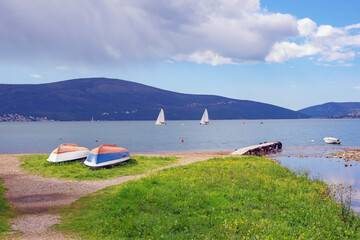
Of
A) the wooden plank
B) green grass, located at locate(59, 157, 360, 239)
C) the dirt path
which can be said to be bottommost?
the wooden plank

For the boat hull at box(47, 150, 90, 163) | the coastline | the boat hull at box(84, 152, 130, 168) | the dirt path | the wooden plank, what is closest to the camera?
the dirt path

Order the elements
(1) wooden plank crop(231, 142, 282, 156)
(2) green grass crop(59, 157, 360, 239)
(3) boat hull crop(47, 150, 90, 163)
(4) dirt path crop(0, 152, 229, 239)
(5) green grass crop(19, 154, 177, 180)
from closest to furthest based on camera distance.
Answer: (2) green grass crop(59, 157, 360, 239)
(4) dirt path crop(0, 152, 229, 239)
(5) green grass crop(19, 154, 177, 180)
(3) boat hull crop(47, 150, 90, 163)
(1) wooden plank crop(231, 142, 282, 156)

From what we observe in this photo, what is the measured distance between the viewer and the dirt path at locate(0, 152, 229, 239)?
11.9 m

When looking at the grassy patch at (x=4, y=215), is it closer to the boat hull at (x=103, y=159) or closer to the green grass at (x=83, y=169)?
the green grass at (x=83, y=169)

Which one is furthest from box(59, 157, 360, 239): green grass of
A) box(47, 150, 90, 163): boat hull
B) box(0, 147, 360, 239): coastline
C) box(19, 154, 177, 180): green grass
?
box(47, 150, 90, 163): boat hull

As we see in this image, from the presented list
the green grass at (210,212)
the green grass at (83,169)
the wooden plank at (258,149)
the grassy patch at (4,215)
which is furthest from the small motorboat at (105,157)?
the wooden plank at (258,149)

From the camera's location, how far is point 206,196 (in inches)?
602

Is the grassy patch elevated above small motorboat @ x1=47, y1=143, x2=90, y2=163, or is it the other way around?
small motorboat @ x1=47, y1=143, x2=90, y2=163

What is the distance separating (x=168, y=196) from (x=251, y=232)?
557cm

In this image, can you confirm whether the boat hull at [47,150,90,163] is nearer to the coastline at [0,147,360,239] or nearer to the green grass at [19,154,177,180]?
the green grass at [19,154,177,180]

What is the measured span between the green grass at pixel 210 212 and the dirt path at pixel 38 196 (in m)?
0.91

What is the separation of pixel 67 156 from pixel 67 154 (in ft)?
0.77

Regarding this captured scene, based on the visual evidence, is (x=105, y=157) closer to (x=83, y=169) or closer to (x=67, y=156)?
(x=83, y=169)

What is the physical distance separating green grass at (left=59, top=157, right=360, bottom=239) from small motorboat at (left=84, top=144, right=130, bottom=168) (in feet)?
28.3
